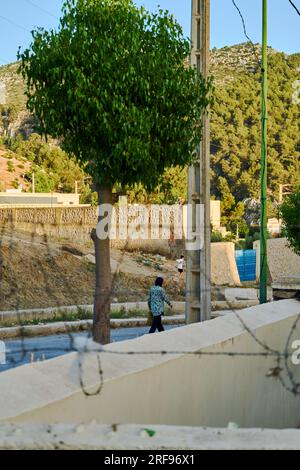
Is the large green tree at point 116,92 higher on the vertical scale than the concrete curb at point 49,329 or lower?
higher

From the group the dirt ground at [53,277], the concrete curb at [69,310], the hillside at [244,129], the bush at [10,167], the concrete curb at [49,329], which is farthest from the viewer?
the hillside at [244,129]

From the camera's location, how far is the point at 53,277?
33781 mm

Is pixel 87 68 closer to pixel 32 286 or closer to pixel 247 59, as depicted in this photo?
pixel 32 286

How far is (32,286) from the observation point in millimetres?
31500

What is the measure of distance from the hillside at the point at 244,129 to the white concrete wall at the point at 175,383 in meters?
81.3

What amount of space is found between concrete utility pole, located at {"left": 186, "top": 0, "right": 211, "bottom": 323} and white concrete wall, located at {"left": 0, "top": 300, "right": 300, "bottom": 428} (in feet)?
25.0

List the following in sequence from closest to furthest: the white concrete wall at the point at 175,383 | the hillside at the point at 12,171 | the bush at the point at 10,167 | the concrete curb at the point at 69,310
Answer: the white concrete wall at the point at 175,383, the concrete curb at the point at 69,310, the hillside at the point at 12,171, the bush at the point at 10,167

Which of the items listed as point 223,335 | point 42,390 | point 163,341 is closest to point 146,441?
point 42,390

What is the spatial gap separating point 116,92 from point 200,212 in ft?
11.4

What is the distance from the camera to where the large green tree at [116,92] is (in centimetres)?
1742
